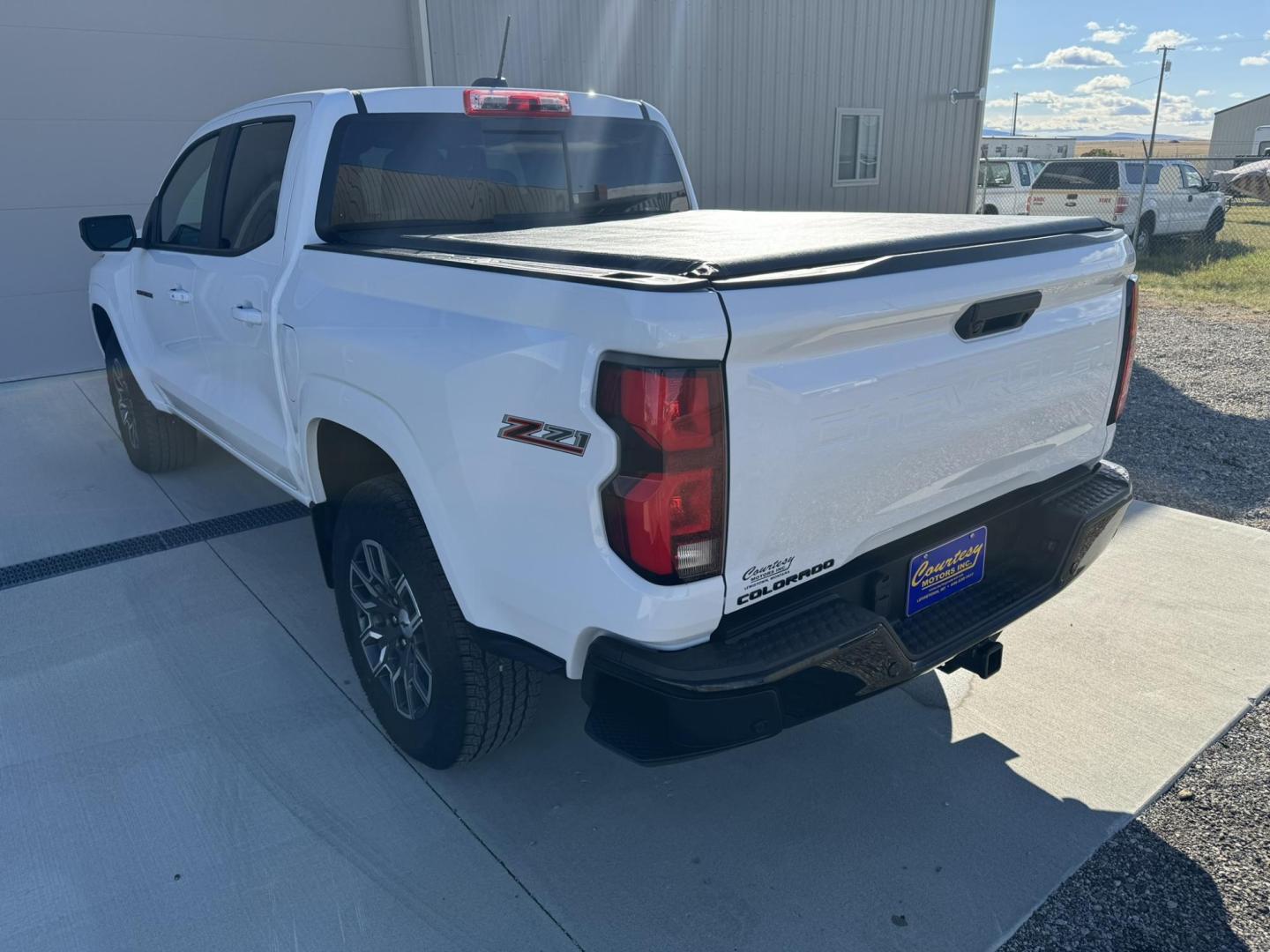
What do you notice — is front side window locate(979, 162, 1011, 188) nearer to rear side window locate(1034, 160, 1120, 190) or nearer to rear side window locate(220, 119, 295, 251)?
rear side window locate(1034, 160, 1120, 190)

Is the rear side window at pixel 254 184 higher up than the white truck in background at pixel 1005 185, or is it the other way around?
the rear side window at pixel 254 184

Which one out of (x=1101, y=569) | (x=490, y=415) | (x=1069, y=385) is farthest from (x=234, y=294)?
(x=1101, y=569)

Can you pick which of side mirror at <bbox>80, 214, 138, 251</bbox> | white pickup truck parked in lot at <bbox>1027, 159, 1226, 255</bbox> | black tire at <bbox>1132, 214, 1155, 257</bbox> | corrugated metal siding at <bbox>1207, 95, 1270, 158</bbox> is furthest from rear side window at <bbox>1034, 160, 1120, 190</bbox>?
corrugated metal siding at <bbox>1207, 95, 1270, 158</bbox>

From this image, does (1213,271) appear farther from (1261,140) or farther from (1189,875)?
(1261,140)

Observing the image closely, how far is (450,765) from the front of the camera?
2766mm

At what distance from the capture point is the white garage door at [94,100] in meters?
7.20

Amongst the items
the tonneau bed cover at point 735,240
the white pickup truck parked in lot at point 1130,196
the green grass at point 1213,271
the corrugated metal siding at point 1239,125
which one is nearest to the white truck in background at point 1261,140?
the corrugated metal siding at point 1239,125

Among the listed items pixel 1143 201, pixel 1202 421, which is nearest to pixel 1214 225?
pixel 1143 201

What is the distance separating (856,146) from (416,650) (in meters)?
11.3

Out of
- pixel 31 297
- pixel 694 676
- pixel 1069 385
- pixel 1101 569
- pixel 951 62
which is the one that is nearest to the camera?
pixel 694 676

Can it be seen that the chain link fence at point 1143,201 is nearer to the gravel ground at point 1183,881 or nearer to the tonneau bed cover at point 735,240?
the tonneau bed cover at point 735,240

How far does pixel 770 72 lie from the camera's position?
10969 millimetres

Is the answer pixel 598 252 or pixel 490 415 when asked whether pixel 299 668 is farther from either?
pixel 598 252

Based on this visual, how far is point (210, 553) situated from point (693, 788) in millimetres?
2821
